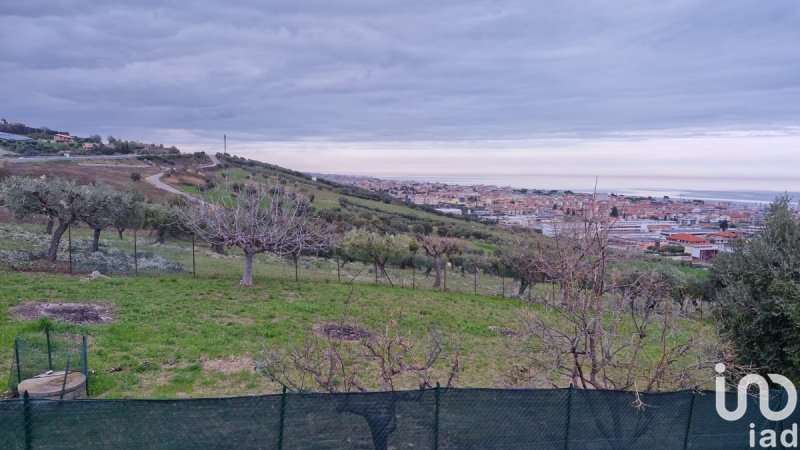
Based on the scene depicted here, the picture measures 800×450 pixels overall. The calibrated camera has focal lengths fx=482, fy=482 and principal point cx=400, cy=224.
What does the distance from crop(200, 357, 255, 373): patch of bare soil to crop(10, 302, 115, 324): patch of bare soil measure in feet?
12.0

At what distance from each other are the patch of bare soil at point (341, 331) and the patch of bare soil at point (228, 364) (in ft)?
7.89

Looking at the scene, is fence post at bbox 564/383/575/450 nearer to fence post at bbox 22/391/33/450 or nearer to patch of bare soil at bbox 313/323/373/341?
fence post at bbox 22/391/33/450

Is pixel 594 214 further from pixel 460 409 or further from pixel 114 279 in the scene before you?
pixel 114 279

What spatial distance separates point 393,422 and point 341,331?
22.2ft

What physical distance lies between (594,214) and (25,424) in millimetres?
7517

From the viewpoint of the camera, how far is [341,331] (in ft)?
40.0

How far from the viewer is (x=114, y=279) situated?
1561cm

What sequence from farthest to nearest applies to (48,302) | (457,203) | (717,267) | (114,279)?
1. (457,203)
2. (114,279)
3. (48,302)
4. (717,267)

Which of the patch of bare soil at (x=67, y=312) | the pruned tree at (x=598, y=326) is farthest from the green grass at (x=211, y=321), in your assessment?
the pruned tree at (x=598, y=326)

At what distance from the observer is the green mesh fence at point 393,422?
15.4ft

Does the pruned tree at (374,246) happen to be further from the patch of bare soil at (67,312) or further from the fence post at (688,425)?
the fence post at (688,425)

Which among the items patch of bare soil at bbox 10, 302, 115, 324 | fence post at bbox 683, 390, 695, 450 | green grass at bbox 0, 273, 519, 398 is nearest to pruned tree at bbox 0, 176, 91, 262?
green grass at bbox 0, 273, 519, 398

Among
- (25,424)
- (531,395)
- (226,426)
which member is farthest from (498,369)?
(25,424)

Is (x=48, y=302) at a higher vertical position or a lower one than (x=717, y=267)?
lower
